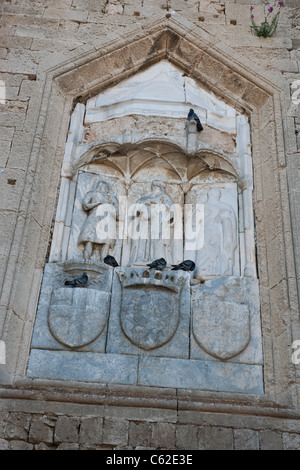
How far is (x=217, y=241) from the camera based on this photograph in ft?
19.8

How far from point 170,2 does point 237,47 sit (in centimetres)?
110

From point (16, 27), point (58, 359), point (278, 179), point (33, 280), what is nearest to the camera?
point (58, 359)

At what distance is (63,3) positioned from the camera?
748cm

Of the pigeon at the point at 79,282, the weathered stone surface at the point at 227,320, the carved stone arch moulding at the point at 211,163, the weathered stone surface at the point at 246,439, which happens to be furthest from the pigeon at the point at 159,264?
the weathered stone surface at the point at 246,439

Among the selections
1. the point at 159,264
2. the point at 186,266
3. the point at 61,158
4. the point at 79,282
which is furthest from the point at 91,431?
the point at 61,158

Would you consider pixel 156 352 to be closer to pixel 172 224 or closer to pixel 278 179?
pixel 172 224

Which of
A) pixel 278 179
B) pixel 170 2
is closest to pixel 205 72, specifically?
pixel 170 2

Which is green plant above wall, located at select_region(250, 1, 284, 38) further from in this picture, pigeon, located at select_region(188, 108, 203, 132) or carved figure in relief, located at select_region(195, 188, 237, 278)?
carved figure in relief, located at select_region(195, 188, 237, 278)

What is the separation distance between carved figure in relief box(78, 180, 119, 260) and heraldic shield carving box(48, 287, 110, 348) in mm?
570

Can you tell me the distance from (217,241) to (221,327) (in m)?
1.03

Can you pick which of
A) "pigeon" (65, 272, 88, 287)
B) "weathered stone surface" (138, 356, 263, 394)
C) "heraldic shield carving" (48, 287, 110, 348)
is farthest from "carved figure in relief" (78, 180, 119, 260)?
"weathered stone surface" (138, 356, 263, 394)

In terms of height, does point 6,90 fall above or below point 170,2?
below

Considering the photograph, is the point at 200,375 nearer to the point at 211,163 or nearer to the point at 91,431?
the point at 91,431
